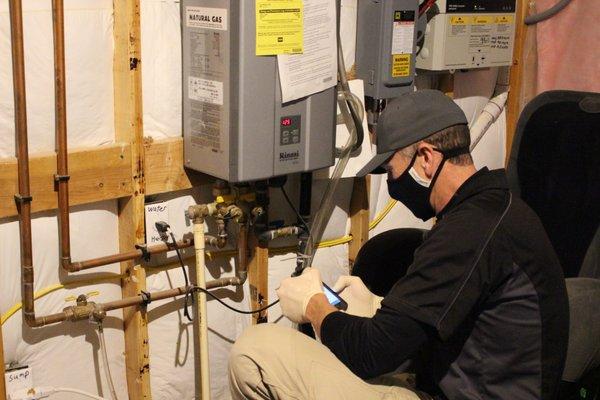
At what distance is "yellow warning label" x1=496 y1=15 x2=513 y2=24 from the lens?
2883mm

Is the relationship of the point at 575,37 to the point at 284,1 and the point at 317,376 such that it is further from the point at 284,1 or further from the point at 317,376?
the point at 317,376

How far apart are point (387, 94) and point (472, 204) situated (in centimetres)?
97

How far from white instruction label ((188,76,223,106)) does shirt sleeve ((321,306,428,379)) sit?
26.8 inches

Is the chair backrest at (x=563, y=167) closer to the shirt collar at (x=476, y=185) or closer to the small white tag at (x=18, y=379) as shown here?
the shirt collar at (x=476, y=185)

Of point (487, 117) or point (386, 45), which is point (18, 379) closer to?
point (386, 45)

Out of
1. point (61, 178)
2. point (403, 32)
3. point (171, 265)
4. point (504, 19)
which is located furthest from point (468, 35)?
point (61, 178)

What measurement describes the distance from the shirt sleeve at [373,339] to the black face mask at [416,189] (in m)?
0.29

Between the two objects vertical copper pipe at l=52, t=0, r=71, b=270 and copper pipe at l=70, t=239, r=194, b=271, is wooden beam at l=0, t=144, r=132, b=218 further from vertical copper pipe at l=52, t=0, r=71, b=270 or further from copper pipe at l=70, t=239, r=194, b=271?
copper pipe at l=70, t=239, r=194, b=271

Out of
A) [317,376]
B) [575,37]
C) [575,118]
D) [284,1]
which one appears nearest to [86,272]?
[317,376]

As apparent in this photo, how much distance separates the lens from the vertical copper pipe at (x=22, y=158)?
182 centimetres

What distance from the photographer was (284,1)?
2.09m

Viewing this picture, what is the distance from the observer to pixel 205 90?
214 centimetres

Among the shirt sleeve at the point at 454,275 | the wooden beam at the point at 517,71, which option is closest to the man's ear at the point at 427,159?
the shirt sleeve at the point at 454,275

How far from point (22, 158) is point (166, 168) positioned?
446 millimetres
